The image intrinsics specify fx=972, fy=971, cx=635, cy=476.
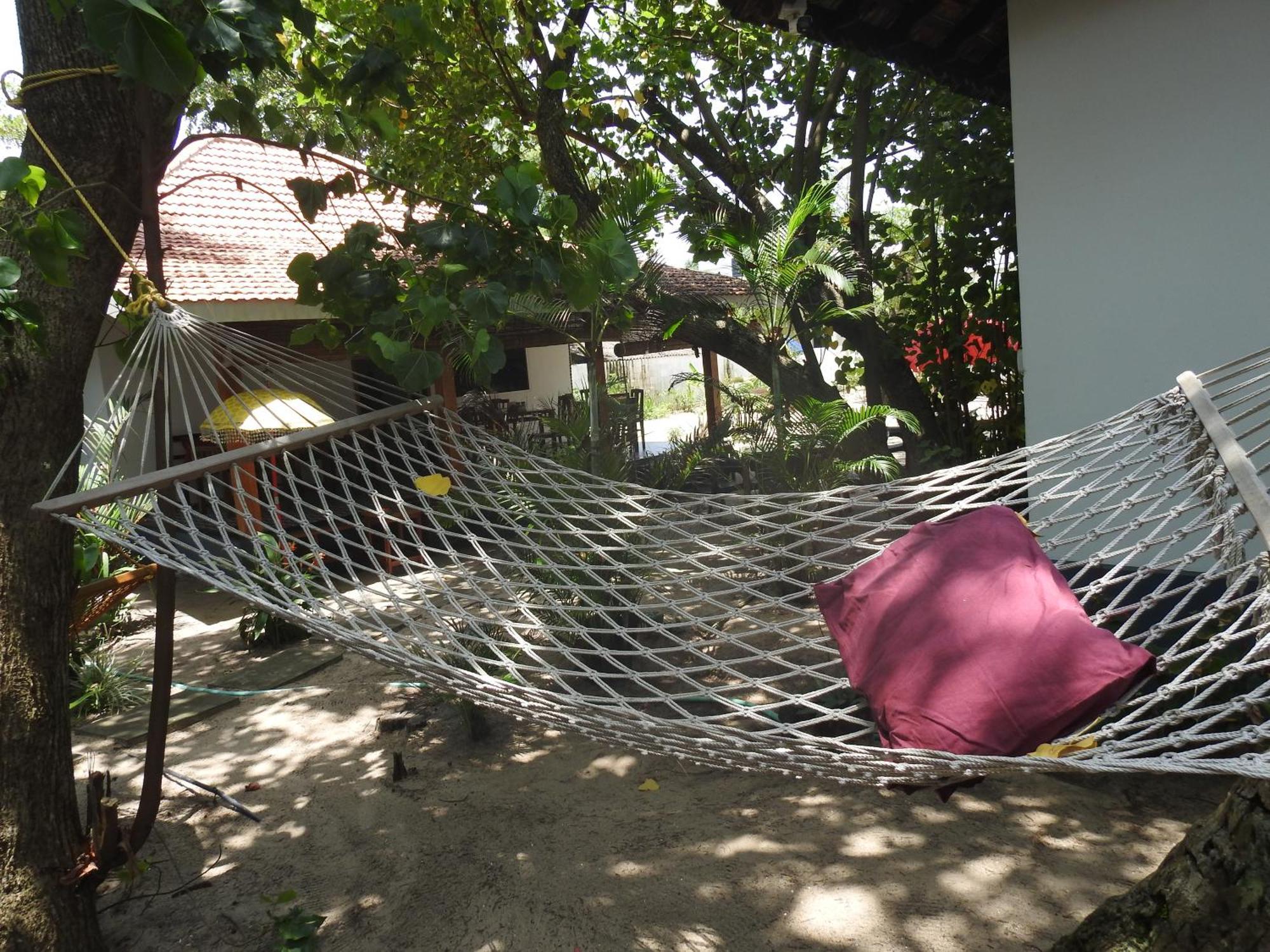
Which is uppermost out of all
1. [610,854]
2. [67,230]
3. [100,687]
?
[67,230]

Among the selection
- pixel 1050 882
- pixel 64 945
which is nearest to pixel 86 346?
pixel 64 945

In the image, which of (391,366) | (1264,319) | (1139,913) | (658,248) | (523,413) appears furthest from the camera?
(523,413)

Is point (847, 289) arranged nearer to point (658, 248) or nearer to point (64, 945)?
point (658, 248)

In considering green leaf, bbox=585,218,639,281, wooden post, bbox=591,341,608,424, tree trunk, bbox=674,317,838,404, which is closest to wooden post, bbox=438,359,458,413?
wooden post, bbox=591,341,608,424

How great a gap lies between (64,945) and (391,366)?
4.02 feet

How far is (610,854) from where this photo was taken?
90.4 inches

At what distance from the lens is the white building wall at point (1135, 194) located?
7.58ft

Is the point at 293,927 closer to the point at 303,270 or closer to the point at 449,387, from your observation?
the point at 303,270

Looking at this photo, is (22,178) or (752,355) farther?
(752,355)

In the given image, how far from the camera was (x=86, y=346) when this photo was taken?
1.88 meters

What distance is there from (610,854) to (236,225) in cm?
476

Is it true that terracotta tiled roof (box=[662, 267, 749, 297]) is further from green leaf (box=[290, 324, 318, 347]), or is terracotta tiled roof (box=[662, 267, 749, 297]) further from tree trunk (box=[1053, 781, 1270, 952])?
tree trunk (box=[1053, 781, 1270, 952])

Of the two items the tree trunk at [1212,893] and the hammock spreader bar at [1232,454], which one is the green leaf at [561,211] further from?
the tree trunk at [1212,893]

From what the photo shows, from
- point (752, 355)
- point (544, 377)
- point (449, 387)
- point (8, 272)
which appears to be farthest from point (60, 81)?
point (544, 377)
